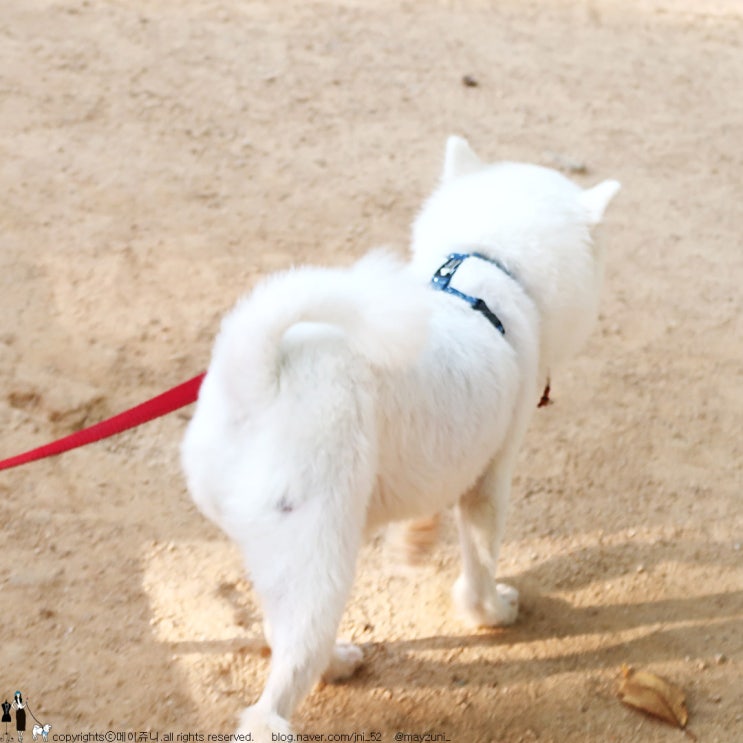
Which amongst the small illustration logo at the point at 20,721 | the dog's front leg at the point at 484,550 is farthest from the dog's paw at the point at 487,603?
the small illustration logo at the point at 20,721

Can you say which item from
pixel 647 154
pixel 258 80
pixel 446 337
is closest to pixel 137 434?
pixel 446 337

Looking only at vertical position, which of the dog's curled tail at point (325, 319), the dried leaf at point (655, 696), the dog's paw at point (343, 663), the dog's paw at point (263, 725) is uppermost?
the dog's curled tail at point (325, 319)

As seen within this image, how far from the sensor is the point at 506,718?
2.50m

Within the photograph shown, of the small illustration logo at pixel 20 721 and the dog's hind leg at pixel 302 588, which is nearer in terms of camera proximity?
the dog's hind leg at pixel 302 588

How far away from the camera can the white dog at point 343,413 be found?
1.71 m

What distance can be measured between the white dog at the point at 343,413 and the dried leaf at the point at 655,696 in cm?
82

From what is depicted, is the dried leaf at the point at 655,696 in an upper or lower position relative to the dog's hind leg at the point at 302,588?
lower

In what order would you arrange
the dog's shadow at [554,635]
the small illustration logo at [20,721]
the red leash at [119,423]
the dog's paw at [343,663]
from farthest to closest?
1. the dog's shadow at [554,635]
2. the dog's paw at [343,663]
3. the small illustration logo at [20,721]
4. the red leash at [119,423]

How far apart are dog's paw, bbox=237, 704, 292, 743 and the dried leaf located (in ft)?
4.33

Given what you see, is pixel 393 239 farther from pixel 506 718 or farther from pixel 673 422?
pixel 506 718

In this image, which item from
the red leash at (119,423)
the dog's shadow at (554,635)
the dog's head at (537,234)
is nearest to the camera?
the red leash at (119,423)

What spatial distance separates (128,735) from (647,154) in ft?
14.6

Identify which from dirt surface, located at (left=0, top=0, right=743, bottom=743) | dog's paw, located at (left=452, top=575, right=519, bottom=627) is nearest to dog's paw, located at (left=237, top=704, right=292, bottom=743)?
dirt surface, located at (left=0, top=0, right=743, bottom=743)

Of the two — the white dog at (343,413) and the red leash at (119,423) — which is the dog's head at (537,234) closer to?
the white dog at (343,413)
